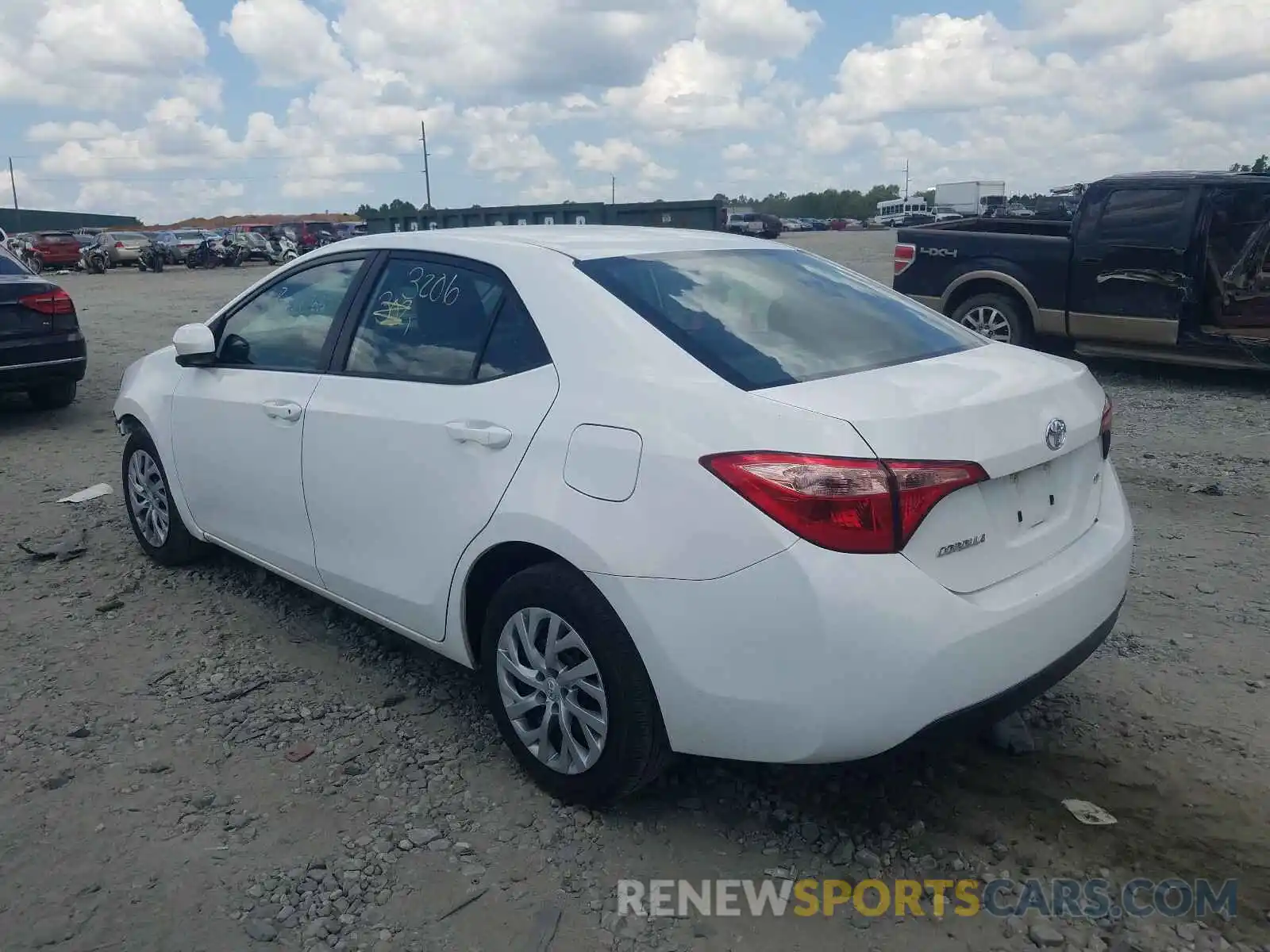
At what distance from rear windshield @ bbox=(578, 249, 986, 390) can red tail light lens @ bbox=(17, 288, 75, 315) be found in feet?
22.6

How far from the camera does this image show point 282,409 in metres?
3.91

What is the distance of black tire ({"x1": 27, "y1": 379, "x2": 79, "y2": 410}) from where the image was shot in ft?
30.3

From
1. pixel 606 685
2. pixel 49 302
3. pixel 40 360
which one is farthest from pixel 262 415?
pixel 49 302

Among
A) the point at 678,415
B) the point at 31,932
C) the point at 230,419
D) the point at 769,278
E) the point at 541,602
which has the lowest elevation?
the point at 31,932

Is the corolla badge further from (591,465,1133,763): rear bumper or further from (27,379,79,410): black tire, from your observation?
(27,379,79,410): black tire

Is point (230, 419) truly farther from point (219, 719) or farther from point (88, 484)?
point (88, 484)

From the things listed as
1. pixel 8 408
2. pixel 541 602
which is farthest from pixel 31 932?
pixel 8 408

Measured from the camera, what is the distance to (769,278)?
3.49 metres

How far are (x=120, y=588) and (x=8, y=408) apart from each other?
571 centimetres

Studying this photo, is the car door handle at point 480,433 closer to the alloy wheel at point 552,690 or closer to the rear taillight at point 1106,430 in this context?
the alloy wheel at point 552,690

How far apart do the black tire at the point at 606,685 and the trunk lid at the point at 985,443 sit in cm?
73

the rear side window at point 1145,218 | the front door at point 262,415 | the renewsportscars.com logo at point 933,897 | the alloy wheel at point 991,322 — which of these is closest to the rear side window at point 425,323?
the front door at point 262,415

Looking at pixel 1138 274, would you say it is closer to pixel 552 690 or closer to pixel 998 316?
pixel 998 316

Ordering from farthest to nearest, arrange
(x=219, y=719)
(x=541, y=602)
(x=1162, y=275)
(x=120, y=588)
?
(x=1162, y=275) → (x=120, y=588) → (x=219, y=719) → (x=541, y=602)
